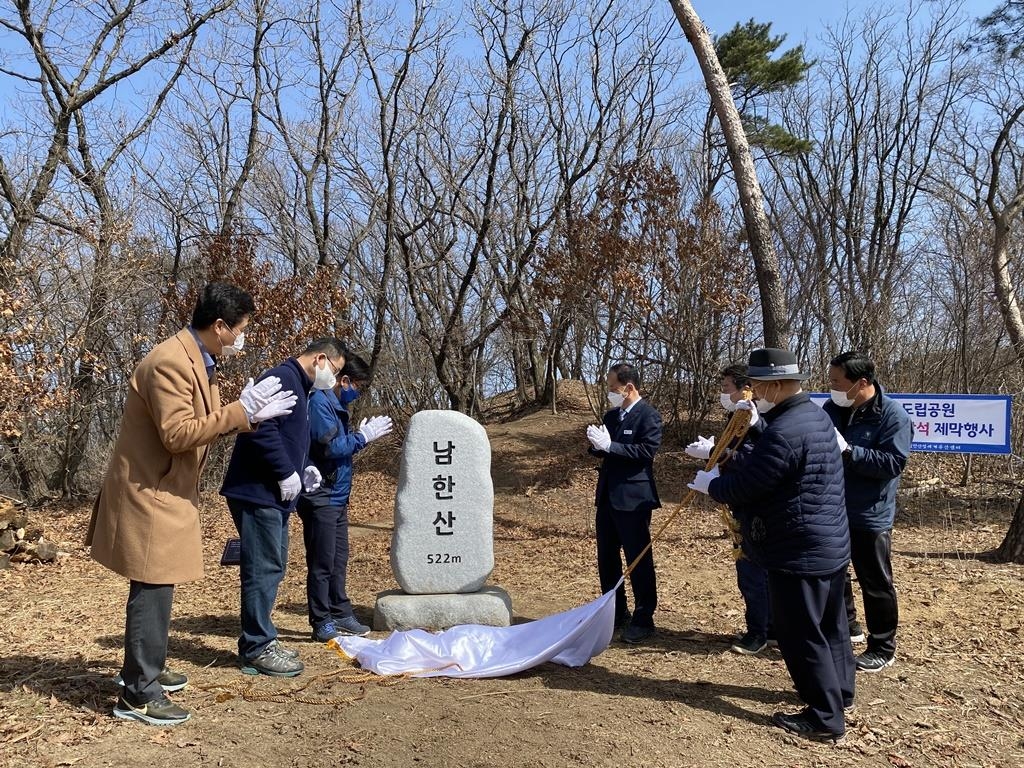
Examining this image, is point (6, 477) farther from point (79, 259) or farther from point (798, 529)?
point (798, 529)

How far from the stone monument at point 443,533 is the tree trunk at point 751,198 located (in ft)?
16.3

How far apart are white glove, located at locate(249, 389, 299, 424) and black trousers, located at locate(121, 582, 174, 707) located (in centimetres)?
84

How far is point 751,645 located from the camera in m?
4.74

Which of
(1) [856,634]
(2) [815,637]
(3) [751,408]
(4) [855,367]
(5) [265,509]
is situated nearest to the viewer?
(2) [815,637]

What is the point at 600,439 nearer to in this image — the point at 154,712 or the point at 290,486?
the point at 290,486

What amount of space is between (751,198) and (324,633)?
6.82 metres

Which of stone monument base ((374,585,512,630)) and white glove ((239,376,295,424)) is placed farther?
stone monument base ((374,585,512,630))

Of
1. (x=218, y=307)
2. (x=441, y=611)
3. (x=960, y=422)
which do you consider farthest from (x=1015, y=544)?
(x=218, y=307)

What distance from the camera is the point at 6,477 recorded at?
39.7 feet

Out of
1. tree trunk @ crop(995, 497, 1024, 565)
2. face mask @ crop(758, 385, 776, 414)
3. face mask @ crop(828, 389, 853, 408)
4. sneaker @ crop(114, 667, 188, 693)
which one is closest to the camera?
face mask @ crop(758, 385, 776, 414)

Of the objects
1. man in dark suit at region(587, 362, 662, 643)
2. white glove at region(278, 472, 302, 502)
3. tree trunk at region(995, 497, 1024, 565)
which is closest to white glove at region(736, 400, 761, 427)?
man in dark suit at region(587, 362, 662, 643)

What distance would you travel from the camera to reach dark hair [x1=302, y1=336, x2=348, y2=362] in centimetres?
457

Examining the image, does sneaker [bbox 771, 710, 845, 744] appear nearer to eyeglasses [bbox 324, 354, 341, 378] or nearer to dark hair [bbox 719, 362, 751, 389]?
dark hair [bbox 719, 362, 751, 389]

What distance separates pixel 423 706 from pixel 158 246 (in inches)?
463
